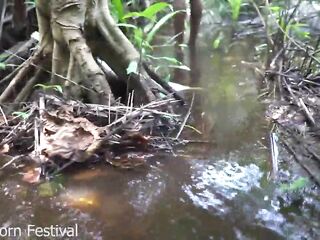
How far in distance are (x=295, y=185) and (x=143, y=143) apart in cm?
100

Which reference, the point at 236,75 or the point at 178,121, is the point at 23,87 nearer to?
the point at 178,121

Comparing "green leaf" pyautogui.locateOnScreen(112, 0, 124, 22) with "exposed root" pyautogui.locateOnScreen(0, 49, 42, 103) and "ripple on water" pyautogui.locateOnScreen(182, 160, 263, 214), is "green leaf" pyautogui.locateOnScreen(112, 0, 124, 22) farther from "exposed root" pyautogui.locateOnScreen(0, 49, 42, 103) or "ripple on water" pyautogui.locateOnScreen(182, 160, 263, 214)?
"ripple on water" pyautogui.locateOnScreen(182, 160, 263, 214)

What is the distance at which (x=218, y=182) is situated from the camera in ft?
8.39

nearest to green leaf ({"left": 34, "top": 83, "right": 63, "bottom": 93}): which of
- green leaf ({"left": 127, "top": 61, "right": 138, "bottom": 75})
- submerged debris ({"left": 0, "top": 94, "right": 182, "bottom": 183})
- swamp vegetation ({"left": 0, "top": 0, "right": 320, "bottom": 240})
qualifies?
swamp vegetation ({"left": 0, "top": 0, "right": 320, "bottom": 240})

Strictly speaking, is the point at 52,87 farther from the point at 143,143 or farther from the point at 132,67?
the point at 143,143

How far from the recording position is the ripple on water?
2.37 meters

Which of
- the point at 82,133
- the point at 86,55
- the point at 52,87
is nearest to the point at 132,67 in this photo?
the point at 86,55

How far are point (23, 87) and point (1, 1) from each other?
1679mm

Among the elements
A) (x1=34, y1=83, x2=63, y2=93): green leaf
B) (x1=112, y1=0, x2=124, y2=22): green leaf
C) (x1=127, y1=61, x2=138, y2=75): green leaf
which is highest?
(x1=112, y1=0, x2=124, y2=22): green leaf

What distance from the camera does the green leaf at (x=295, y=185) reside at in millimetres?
2243

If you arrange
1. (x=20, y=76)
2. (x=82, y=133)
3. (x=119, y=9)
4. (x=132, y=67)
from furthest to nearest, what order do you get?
(x=119, y=9) → (x=20, y=76) → (x=132, y=67) → (x=82, y=133)

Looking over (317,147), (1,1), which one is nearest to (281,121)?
(317,147)

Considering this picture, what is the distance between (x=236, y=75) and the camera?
4652 millimetres

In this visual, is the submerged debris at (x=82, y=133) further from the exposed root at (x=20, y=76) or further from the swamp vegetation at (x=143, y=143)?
the exposed root at (x=20, y=76)
